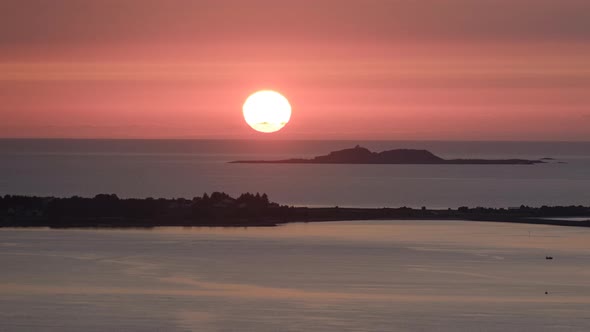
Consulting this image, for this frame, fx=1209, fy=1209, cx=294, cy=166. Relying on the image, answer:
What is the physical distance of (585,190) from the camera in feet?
372

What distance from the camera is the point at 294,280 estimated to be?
37.8m

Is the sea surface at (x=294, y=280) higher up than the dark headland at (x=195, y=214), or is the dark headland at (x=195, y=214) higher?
the dark headland at (x=195, y=214)

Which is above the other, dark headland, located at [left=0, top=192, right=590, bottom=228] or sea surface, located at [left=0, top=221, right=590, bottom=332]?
dark headland, located at [left=0, top=192, right=590, bottom=228]

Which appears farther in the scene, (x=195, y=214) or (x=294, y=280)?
(x=195, y=214)

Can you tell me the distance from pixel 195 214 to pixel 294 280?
25.6 m

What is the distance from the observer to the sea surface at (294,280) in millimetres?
30625

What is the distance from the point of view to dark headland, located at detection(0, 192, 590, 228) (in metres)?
60.2

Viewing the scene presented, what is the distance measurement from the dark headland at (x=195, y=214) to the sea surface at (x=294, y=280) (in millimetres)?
4477

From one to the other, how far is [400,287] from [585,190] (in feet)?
264

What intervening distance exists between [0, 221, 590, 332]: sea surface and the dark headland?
4.48 metres

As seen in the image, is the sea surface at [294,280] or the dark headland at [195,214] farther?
the dark headland at [195,214]

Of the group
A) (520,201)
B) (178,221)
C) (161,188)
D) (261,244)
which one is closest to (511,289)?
(261,244)

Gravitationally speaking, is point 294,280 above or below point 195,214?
below

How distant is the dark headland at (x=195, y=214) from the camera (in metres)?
60.2
